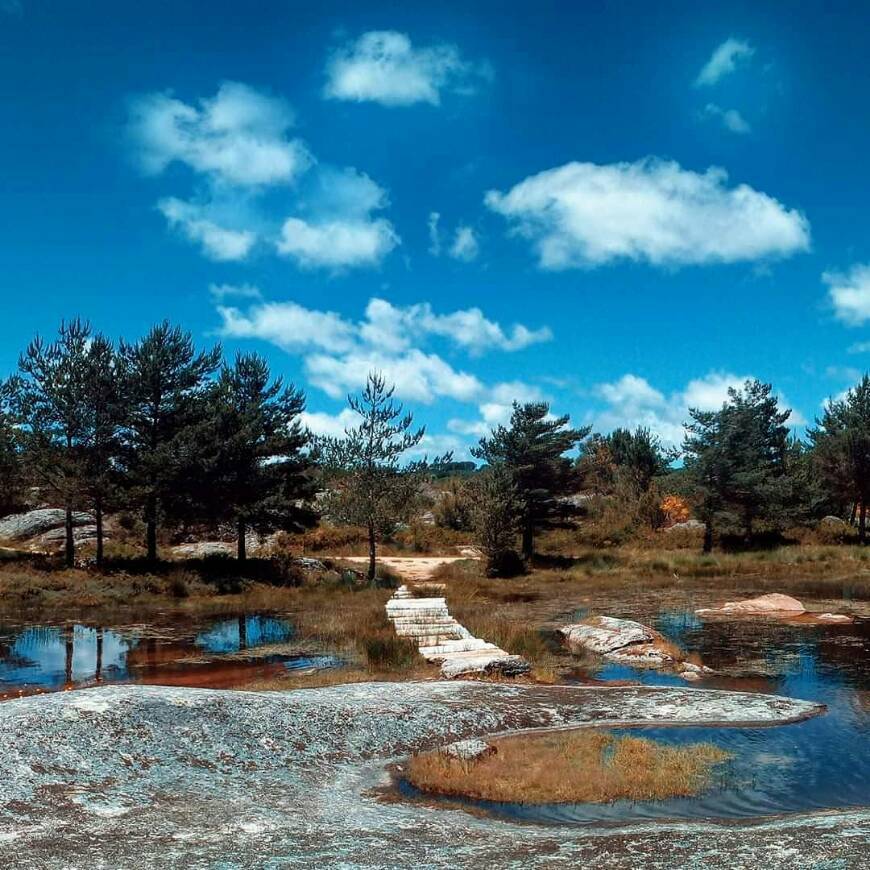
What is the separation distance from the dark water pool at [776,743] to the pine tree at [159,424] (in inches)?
907

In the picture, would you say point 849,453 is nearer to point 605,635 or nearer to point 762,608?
point 762,608

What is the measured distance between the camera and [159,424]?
37.8 meters

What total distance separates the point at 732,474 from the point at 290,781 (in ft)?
141

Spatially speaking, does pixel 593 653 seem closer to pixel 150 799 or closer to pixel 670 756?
pixel 670 756

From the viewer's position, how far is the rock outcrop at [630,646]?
749 inches

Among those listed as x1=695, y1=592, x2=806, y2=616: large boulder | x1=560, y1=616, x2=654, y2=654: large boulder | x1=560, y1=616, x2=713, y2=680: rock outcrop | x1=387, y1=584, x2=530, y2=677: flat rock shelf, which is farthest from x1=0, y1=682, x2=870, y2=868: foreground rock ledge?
x1=695, y1=592, x2=806, y2=616: large boulder

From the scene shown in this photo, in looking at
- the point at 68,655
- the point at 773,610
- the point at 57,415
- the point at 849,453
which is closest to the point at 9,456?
the point at 57,415

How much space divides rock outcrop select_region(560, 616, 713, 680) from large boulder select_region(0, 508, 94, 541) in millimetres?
35403

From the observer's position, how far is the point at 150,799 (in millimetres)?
8742

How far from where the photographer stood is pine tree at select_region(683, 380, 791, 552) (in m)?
48.1

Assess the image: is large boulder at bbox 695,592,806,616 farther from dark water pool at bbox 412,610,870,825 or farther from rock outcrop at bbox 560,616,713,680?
rock outcrop at bbox 560,616,713,680

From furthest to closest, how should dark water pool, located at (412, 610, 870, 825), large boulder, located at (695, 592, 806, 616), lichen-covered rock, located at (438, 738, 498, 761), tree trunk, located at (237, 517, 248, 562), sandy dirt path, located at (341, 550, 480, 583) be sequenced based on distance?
1. sandy dirt path, located at (341, 550, 480, 583)
2. tree trunk, located at (237, 517, 248, 562)
3. large boulder, located at (695, 592, 806, 616)
4. lichen-covered rock, located at (438, 738, 498, 761)
5. dark water pool, located at (412, 610, 870, 825)

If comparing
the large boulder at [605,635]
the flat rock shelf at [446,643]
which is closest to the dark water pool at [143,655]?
the flat rock shelf at [446,643]

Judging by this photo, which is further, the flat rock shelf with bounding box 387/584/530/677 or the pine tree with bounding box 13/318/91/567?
the pine tree with bounding box 13/318/91/567
